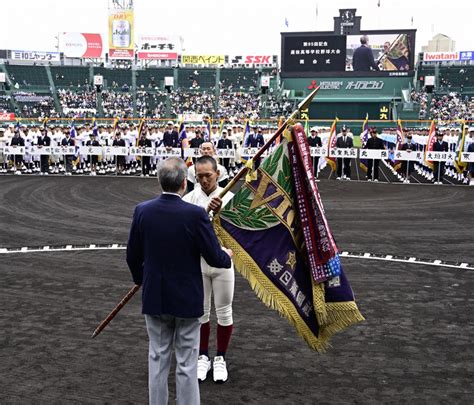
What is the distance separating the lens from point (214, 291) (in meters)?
5.62

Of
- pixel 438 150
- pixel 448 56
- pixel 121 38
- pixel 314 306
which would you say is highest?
pixel 121 38

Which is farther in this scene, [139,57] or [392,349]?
[139,57]

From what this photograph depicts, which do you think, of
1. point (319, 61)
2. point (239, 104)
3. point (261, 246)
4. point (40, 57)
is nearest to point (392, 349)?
point (261, 246)

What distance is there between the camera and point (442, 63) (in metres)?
66.2

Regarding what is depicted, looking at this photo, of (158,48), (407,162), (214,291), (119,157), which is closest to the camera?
(214,291)

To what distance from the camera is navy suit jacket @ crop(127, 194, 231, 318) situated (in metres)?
4.30

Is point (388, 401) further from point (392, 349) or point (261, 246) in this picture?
point (261, 246)

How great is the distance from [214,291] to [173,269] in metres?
1.34

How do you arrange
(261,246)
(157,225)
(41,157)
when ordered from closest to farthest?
(157,225)
(261,246)
(41,157)

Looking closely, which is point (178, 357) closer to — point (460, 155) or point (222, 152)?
point (460, 155)

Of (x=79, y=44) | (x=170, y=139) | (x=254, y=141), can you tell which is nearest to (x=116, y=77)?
(x=79, y=44)

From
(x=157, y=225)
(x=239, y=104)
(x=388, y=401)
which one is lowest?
(x=388, y=401)

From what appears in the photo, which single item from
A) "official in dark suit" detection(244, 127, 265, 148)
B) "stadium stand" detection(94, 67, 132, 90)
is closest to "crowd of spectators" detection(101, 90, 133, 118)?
"stadium stand" detection(94, 67, 132, 90)

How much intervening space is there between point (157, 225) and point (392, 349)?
3332mm
